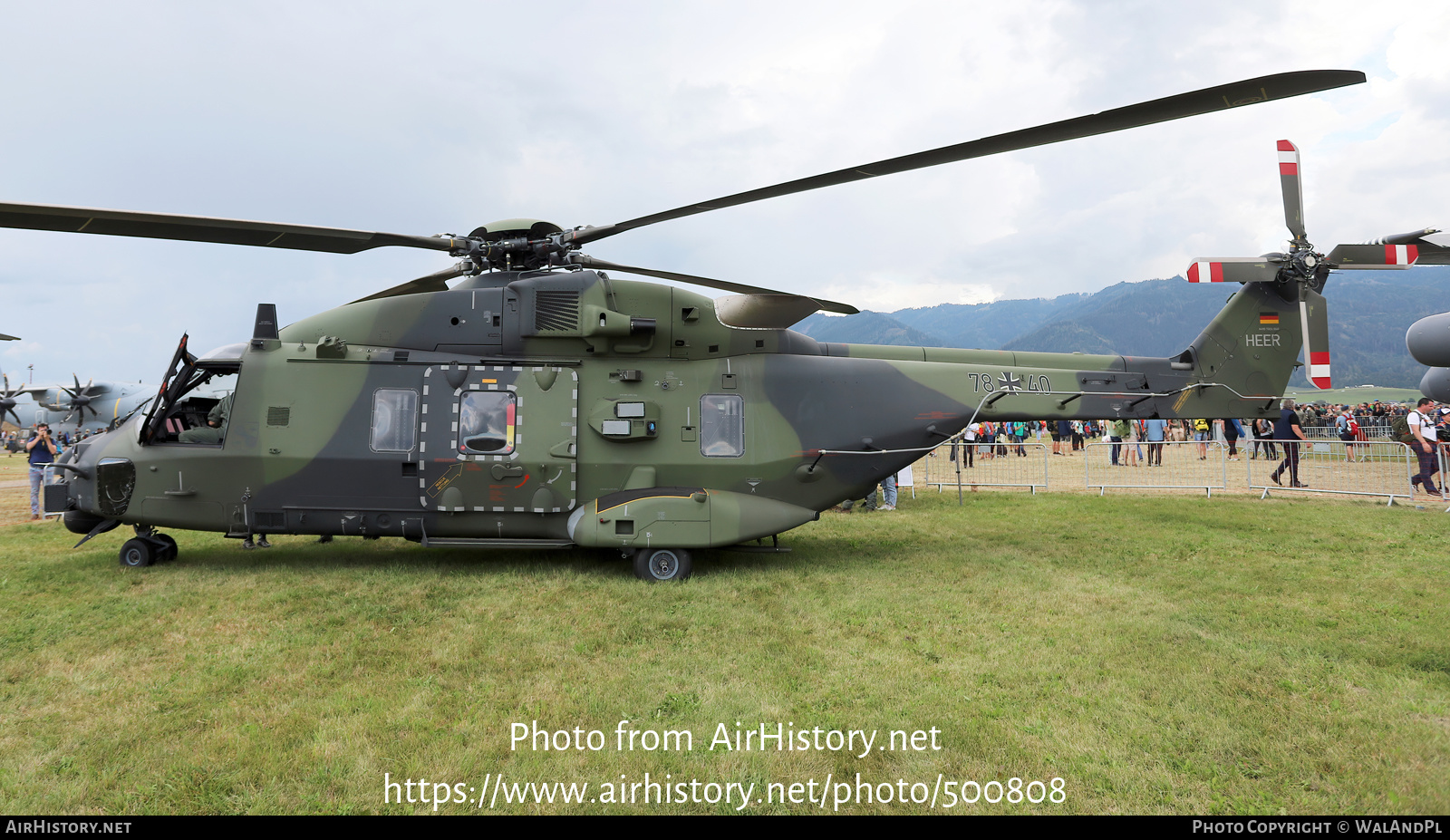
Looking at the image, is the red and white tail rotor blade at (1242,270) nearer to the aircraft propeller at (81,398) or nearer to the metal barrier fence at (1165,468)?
the metal barrier fence at (1165,468)

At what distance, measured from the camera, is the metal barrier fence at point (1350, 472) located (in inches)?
535

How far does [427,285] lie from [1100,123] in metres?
7.43

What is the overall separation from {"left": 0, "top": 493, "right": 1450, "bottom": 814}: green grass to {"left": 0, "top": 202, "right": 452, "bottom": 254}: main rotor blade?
3576 mm

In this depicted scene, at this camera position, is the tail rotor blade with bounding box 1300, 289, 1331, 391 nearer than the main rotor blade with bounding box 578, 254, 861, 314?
No

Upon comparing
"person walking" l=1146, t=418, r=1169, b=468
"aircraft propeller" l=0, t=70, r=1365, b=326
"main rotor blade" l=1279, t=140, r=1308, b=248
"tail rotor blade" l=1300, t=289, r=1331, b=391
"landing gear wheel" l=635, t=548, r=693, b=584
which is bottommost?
"landing gear wheel" l=635, t=548, r=693, b=584

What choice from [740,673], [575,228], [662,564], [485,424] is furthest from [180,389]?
[740,673]

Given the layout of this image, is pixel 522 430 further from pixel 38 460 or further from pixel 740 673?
pixel 38 460

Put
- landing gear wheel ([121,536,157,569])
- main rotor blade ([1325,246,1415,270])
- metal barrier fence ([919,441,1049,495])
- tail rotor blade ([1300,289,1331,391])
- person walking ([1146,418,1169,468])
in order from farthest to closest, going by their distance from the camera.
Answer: person walking ([1146,418,1169,468]), metal barrier fence ([919,441,1049,495]), tail rotor blade ([1300,289,1331,391]), main rotor blade ([1325,246,1415,270]), landing gear wheel ([121,536,157,569])

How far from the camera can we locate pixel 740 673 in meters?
4.99

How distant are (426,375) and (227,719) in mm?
4664

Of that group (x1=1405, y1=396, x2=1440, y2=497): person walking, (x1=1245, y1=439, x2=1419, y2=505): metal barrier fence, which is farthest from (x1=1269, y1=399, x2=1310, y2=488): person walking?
(x1=1405, y1=396, x2=1440, y2=497): person walking

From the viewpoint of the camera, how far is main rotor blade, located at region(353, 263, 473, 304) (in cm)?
834

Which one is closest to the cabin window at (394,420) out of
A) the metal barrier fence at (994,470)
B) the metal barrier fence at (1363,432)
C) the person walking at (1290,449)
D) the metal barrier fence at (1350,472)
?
the metal barrier fence at (994,470)

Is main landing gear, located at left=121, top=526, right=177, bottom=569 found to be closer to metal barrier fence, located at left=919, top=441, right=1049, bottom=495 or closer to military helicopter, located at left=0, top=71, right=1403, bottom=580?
military helicopter, located at left=0, top=71, right=1403, bottom=580
